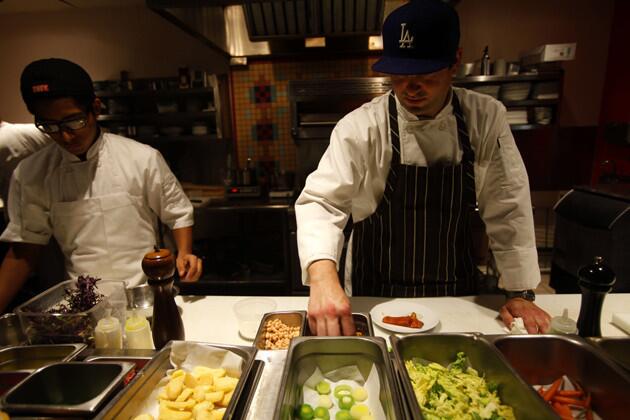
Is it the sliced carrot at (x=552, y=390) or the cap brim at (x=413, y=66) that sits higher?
the cap brim at (x=413, y=66)

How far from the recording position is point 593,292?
1.08 meters

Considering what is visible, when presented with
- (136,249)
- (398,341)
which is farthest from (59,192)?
(398,341)

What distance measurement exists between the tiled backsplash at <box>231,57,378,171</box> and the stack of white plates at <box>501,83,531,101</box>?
1324mm

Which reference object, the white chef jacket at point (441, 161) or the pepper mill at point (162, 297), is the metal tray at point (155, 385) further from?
the white chef jacket at point (441, 161)

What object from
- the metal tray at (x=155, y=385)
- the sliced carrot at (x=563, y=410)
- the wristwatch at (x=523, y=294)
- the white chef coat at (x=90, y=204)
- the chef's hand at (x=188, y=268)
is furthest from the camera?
the white chef coat at (x=90, y=204)

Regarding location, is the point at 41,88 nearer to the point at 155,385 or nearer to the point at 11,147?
the point at 155,385

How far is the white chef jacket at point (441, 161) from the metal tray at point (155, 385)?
0.54 meters

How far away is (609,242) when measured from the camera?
250cm

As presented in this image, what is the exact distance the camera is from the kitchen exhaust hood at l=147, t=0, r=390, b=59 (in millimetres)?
2711

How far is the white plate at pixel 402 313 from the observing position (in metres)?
A: 1.27

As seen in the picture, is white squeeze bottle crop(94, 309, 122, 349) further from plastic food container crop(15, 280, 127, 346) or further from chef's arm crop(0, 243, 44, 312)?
chef's arm crop(0, 243, 44, 312)

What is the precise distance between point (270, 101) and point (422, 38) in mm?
3071

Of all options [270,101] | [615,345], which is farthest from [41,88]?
[270,101]

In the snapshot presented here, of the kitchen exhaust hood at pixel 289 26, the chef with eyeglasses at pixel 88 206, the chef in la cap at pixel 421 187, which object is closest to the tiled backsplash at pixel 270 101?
the kitchen exhaust hood at pixel 289 26
